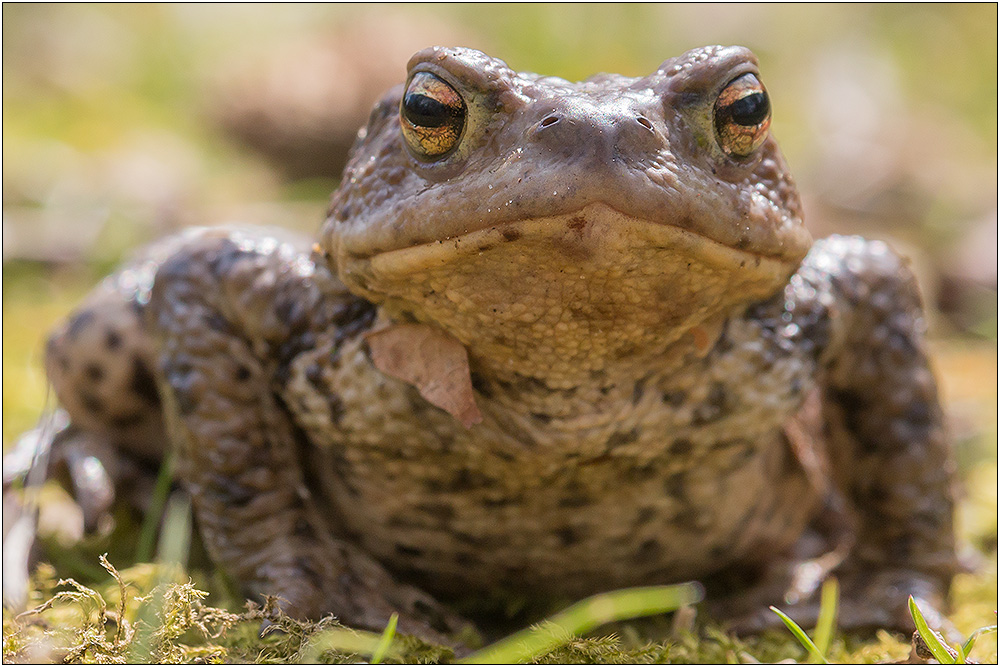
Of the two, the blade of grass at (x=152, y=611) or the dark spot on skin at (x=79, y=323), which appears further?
the dark spot on skin at (x=79, y=323)

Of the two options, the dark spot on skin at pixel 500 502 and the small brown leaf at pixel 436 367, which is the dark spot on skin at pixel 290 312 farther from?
the dark spot on skin at pixel 500 502

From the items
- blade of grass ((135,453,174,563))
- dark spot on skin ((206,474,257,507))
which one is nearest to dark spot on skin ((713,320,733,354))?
dark spot on skin ((206,474,257,507))

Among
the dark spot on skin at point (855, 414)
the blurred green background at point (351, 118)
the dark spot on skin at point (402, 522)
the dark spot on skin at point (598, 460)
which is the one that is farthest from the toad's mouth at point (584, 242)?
the blurred green background at point (351, 118)

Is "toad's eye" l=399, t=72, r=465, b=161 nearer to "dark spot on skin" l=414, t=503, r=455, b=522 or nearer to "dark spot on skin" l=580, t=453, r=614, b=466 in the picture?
"dark spot on skin" l=580, t=453, r=614, b=466

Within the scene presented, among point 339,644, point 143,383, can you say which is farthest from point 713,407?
point 143,383

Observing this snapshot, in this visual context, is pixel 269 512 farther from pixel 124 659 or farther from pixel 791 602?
pixel 791 602

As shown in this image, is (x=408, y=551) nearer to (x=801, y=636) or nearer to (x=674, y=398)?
(x=674, y=398)
